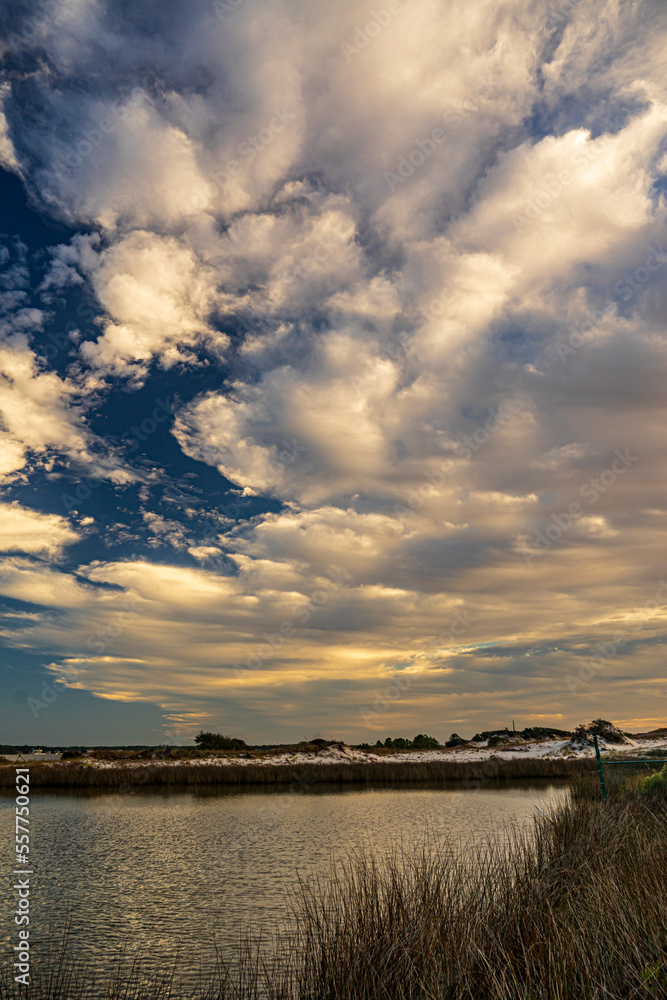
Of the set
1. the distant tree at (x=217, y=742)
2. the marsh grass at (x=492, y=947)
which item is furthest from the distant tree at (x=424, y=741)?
the marsh grass at (x=492, y=947)

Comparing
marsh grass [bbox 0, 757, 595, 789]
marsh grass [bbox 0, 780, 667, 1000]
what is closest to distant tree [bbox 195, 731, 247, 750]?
marsh grass [bbox 0, 757, 595, 789]

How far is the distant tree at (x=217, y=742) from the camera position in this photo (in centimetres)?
6269

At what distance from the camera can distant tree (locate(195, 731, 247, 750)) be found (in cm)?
6269

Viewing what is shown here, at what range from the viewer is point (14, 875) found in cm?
1412

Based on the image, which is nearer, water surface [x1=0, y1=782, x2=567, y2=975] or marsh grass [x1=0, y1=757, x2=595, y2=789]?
water surface [x1=0, y1=782, x2=567, y2=975]

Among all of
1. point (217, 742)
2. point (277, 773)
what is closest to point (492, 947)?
point (277, 773)

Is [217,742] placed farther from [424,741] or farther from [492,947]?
[492,947]

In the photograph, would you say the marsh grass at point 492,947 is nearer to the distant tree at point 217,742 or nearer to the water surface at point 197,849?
the water surface at point 197,849

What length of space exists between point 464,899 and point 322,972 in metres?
1.93

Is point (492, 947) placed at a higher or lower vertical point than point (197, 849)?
higher

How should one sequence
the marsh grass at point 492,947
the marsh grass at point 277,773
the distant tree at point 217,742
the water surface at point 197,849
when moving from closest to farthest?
1. the marsh grass at point 492,947
2. the water surface at point 197,849
3. the marsh grass at point 277,773
4. the distant tree at point 217,742

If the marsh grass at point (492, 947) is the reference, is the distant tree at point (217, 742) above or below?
below

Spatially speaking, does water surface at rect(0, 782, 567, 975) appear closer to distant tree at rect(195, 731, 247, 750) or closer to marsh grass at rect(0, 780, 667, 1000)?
marsh grass at rect(0, 780, 667, 1000)

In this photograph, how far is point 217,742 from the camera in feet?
209
